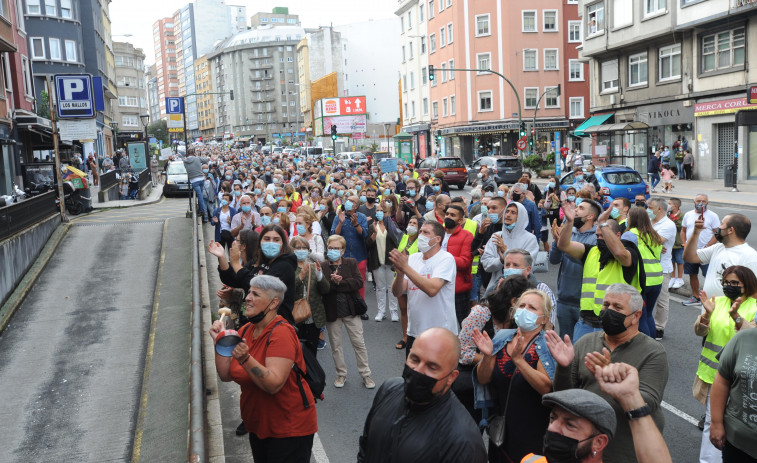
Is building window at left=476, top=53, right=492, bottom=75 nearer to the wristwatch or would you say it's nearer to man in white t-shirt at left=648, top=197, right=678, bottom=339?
man in white t-shirt at left=648, top=197, right=678, bottom=339

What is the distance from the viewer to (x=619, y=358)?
397 cm

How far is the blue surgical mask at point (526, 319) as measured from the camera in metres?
4.07

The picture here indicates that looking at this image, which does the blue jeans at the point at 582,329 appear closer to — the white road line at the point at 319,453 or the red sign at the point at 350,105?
the white road line at the point at 319,453

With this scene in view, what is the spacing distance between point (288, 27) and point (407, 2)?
322 ft

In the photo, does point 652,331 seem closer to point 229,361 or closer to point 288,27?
point 229,361

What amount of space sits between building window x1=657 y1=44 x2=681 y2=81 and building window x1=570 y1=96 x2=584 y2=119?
2054 centimetres

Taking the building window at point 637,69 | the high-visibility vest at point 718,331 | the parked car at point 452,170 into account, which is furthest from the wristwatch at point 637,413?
the building window at point 637,69

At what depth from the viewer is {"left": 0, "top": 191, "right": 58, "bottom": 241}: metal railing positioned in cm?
1294

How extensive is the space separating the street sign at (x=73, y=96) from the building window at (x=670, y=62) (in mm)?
29447

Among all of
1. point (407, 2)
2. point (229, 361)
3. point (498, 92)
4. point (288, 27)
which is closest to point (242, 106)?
point (288, 27)

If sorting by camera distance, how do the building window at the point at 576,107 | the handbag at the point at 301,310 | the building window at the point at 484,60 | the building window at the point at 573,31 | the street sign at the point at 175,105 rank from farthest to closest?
the building window at the point at 576,107 < the building window at the point at 573,31 < the building window at the point at 484,60 < the street sign at the point at 175,105 < the handbag at the point at 301,310

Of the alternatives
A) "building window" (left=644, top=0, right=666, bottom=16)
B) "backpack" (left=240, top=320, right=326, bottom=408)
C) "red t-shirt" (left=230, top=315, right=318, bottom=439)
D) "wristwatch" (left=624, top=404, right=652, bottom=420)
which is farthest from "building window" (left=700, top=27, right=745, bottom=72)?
"wristwatch" (left=624, top=404, right=652, bottom=420)

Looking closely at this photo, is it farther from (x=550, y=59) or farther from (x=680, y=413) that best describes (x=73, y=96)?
(x=550, y=59)

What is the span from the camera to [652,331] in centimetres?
715
